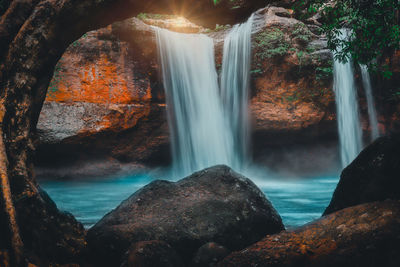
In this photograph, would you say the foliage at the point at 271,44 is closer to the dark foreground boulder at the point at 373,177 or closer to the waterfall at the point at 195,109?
the waterfall at the point at 195,109

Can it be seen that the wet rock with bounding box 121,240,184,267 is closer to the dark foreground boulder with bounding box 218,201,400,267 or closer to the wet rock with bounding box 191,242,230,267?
the wet rock with bounding box 191,242,230,267

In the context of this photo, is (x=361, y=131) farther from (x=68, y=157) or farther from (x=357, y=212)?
(x=68, y=157)

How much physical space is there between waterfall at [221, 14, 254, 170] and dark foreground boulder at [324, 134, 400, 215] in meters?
8.66

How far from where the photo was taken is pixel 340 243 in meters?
2.58

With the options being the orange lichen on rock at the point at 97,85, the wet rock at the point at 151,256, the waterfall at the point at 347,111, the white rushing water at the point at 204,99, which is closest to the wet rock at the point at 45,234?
the wet rock at the point at 151,256

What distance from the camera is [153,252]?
2.87m

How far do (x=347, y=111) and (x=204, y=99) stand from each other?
617 centimetres

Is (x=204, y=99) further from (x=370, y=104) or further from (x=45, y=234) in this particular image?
(x=45, y=234)

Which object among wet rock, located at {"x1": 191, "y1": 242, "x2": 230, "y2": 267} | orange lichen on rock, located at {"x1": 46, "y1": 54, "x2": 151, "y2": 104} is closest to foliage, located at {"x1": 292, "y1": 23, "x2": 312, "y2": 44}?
orange lichen on rock, located at {"x1": 46, "y1": 54, "x2": 151, "y2": 104}

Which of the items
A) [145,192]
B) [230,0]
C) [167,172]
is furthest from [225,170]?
[167,172]

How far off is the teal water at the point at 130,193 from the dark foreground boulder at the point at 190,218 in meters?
2.43

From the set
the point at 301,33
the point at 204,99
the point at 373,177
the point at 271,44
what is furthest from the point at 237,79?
the point at 373,177

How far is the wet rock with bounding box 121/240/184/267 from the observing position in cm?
276

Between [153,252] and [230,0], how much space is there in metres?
3.71
